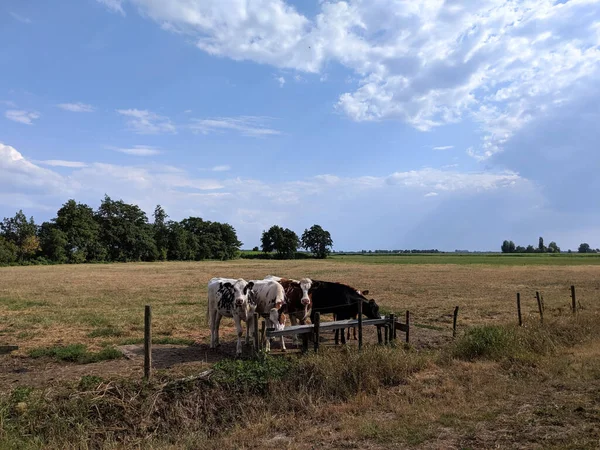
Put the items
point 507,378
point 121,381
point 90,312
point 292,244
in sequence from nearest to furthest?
point 121,381 → point 507,378 → point 90,312 → point 292,244

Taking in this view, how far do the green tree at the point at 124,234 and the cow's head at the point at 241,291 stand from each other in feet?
304

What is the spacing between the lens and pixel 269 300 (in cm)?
1299

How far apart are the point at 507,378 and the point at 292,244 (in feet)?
415

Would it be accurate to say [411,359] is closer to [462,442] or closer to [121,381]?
[462,442]

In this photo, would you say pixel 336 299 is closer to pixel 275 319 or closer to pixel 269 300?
pixel 269 300

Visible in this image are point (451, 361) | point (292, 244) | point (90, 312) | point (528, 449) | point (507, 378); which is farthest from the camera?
point (292, 244)

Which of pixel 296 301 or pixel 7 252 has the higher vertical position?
pixel 7 252

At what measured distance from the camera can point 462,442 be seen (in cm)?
600

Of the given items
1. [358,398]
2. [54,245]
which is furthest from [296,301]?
[54,245]

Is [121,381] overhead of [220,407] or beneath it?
overhead

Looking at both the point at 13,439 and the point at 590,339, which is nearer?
the point at 13,439

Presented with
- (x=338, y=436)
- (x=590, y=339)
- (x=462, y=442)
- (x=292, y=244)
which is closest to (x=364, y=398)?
(x=338, y=436)

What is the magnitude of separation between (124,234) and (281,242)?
4943 cm

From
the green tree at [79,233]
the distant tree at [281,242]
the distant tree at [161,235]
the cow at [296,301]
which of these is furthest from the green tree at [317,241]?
the cow at [296,301]
